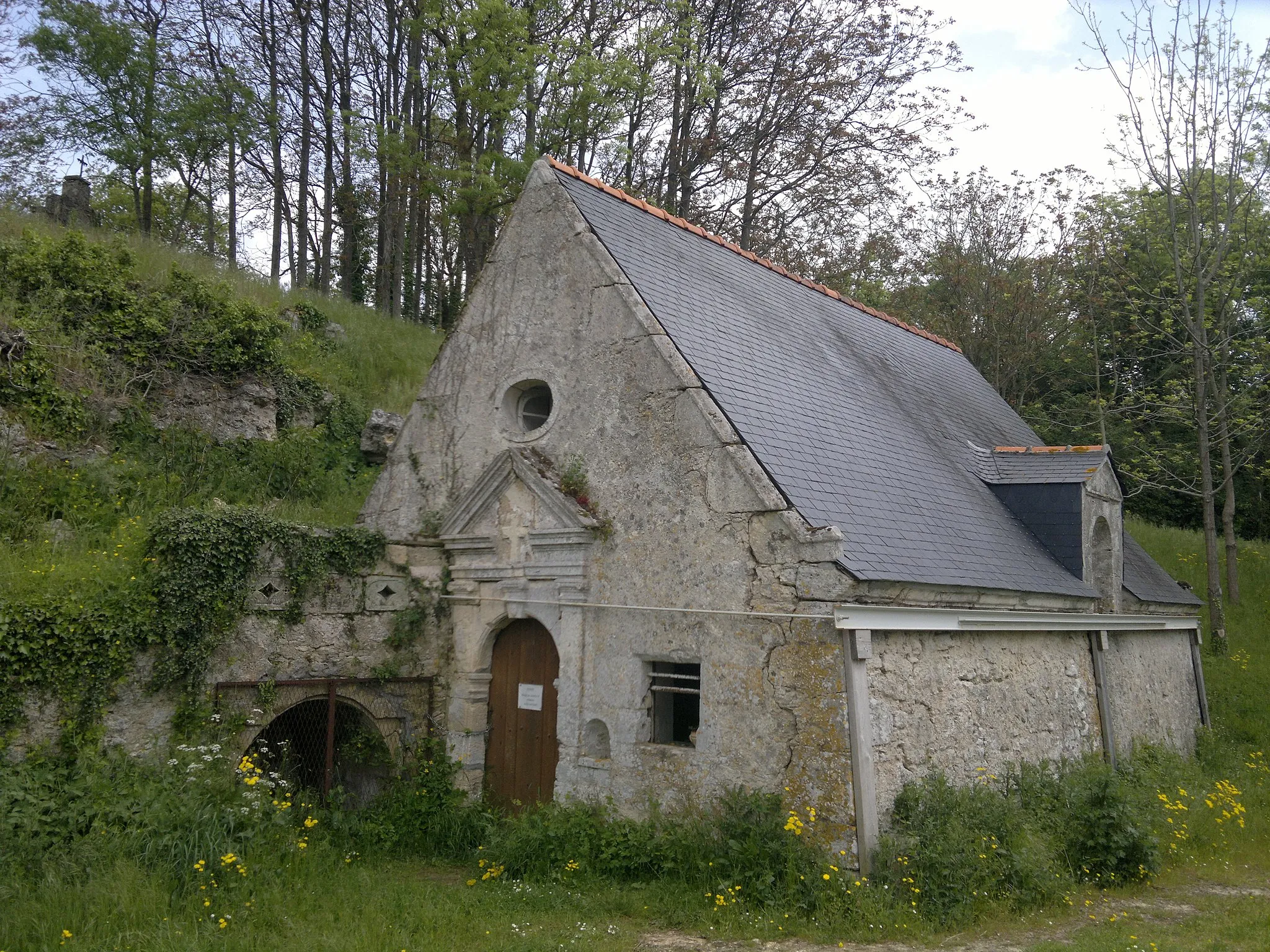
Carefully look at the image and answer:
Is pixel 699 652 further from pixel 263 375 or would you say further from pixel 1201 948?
pixel 263 375

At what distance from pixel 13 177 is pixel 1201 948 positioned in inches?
901

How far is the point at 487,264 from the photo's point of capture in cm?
938

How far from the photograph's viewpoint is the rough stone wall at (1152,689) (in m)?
10.3

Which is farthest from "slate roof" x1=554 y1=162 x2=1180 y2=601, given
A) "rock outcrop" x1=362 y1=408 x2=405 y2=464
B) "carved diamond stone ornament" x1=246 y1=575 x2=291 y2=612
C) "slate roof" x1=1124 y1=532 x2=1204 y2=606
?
"rock outcrop" x1=362 y1=408 x2=405 y2=464

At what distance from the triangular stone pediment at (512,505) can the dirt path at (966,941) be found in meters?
3.26

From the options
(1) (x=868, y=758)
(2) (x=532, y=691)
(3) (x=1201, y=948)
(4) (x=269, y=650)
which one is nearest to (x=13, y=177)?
(4) (x=269, y=650)

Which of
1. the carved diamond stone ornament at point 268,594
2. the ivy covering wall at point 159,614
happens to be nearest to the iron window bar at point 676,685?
the ivy covering wall at point 159,614

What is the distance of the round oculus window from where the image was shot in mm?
9094

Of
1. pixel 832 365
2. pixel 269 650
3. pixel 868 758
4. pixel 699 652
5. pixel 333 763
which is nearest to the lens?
pixel 868 758

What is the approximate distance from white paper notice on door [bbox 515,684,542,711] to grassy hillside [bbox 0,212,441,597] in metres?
→ 2.93

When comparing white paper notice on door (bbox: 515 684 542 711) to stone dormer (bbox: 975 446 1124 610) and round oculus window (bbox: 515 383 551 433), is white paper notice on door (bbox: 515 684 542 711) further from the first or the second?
stone dormer (bbox: 975 446 1124 610)

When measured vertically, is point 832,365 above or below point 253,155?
below

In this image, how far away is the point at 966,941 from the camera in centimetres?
595

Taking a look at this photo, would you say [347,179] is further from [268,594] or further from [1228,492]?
[1228,492]
